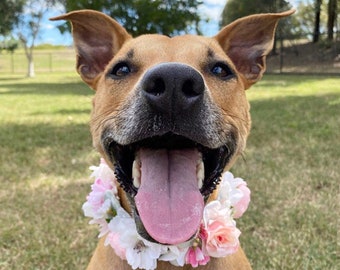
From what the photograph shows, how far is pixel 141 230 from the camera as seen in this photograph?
2547 millimetres

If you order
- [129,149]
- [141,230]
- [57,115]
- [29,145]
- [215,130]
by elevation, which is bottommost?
[57,115]

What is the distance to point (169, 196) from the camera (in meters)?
2.59

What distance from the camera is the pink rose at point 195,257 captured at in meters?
2.74

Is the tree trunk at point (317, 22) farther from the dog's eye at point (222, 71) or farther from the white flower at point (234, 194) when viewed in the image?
the dog's eye at point (222, 71)

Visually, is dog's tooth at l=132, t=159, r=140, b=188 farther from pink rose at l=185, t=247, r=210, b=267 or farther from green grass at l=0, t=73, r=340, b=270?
green grass at l=0, t=73, r=340, b=270

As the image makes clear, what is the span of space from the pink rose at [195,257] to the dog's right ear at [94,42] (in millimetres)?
1433

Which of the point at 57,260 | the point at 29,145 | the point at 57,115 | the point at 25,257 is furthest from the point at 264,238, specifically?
the point at 57,115

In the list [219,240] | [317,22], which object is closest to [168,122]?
[219,240]

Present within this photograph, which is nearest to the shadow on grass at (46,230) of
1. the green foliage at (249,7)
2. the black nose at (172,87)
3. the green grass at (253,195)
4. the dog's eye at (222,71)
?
the green grass at (253,195)

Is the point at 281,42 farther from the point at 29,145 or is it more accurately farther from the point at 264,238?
the point at 264,238

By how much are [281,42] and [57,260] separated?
1351 inches

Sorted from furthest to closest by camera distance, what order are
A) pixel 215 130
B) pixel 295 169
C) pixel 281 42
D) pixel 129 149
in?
pixel 281 42, pixel 295 169, pixel 129 149, pixel 215 130

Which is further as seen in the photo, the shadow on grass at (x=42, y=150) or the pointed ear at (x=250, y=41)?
the shadow on grass at (x=42, y=150)

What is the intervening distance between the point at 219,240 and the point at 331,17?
3760 cm
